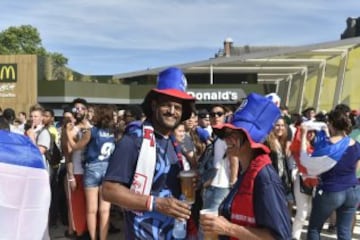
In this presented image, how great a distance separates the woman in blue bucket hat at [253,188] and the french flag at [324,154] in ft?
10.1

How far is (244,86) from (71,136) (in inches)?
982

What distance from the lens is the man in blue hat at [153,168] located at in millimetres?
2596

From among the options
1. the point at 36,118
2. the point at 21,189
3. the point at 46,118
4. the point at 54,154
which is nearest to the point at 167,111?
the point at 21,189

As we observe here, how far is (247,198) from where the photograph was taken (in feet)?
7.76

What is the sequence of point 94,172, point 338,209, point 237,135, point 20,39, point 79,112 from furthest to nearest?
point 20,39, point 79,112, point 94,172, point 338,209, point 237,135

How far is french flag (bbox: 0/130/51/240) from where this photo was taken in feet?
5.40

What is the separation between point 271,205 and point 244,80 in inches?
1414

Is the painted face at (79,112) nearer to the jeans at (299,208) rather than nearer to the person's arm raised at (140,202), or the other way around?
the jeans at (299,208)

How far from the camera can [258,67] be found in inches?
1103

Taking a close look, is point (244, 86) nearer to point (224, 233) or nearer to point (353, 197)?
point (353, 197)

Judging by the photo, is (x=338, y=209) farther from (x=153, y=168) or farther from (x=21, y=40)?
(x=21, y=40)

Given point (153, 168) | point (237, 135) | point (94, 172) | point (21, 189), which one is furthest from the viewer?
point (94, 172)

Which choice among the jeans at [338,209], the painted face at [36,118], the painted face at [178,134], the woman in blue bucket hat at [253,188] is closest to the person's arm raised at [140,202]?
the woman in blue bucket hat at [253,188]

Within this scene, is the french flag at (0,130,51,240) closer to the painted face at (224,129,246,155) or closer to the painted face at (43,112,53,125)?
the painted face at (224,129,246,155)
